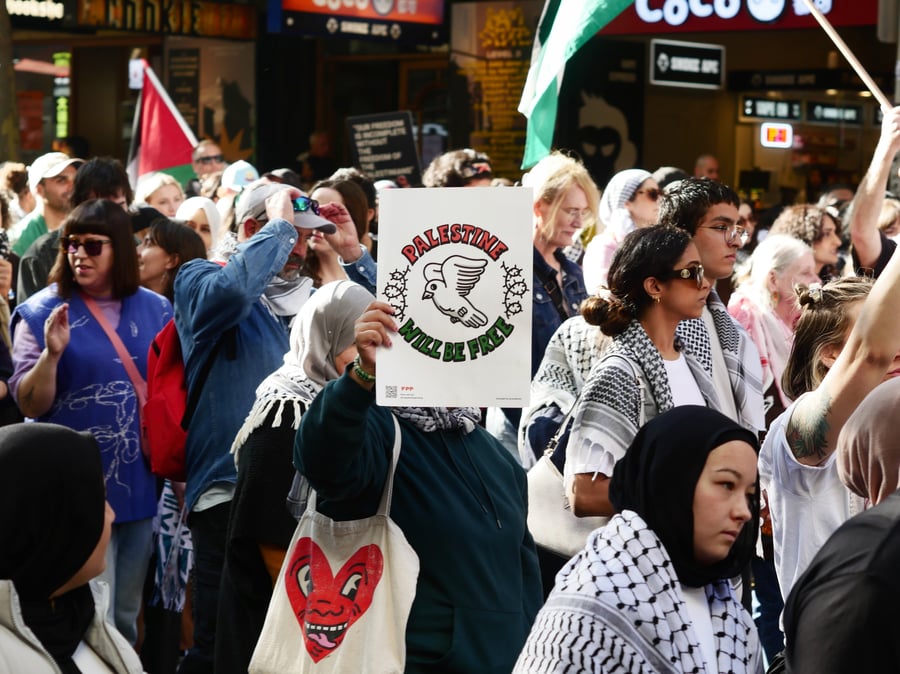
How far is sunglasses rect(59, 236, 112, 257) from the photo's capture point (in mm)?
6531

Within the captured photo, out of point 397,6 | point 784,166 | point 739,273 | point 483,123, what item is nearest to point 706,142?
point 784,166

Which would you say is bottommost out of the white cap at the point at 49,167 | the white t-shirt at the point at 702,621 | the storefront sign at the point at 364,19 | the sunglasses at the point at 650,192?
the white t-shirt at the point at 702,621

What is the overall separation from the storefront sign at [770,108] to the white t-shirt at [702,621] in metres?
15.2

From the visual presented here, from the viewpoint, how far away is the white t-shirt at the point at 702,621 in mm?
3283

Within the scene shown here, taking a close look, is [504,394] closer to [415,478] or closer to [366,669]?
[415,478]

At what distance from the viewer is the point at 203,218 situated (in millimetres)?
9031

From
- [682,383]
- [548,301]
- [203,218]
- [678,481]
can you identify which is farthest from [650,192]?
[678,481]

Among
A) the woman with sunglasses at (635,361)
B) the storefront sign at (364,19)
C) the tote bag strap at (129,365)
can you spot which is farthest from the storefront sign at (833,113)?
the woman with sunglasses at (635,361)

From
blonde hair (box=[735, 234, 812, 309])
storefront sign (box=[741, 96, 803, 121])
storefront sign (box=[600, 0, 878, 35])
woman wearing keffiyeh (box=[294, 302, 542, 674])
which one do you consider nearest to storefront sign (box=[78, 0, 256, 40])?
storefront sign (box=[600, 0, 878, 35])

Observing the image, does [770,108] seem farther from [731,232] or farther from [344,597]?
[344,597]

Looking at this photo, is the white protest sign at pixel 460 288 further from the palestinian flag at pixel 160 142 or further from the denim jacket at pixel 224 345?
the palestinian flag at pixel 160 142

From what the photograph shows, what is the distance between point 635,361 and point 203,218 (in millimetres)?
4594

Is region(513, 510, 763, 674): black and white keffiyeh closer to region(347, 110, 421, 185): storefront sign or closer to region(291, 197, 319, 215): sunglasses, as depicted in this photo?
region(291, 197, 319, 215): sunglasses

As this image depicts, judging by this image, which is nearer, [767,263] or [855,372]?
[855,372]
